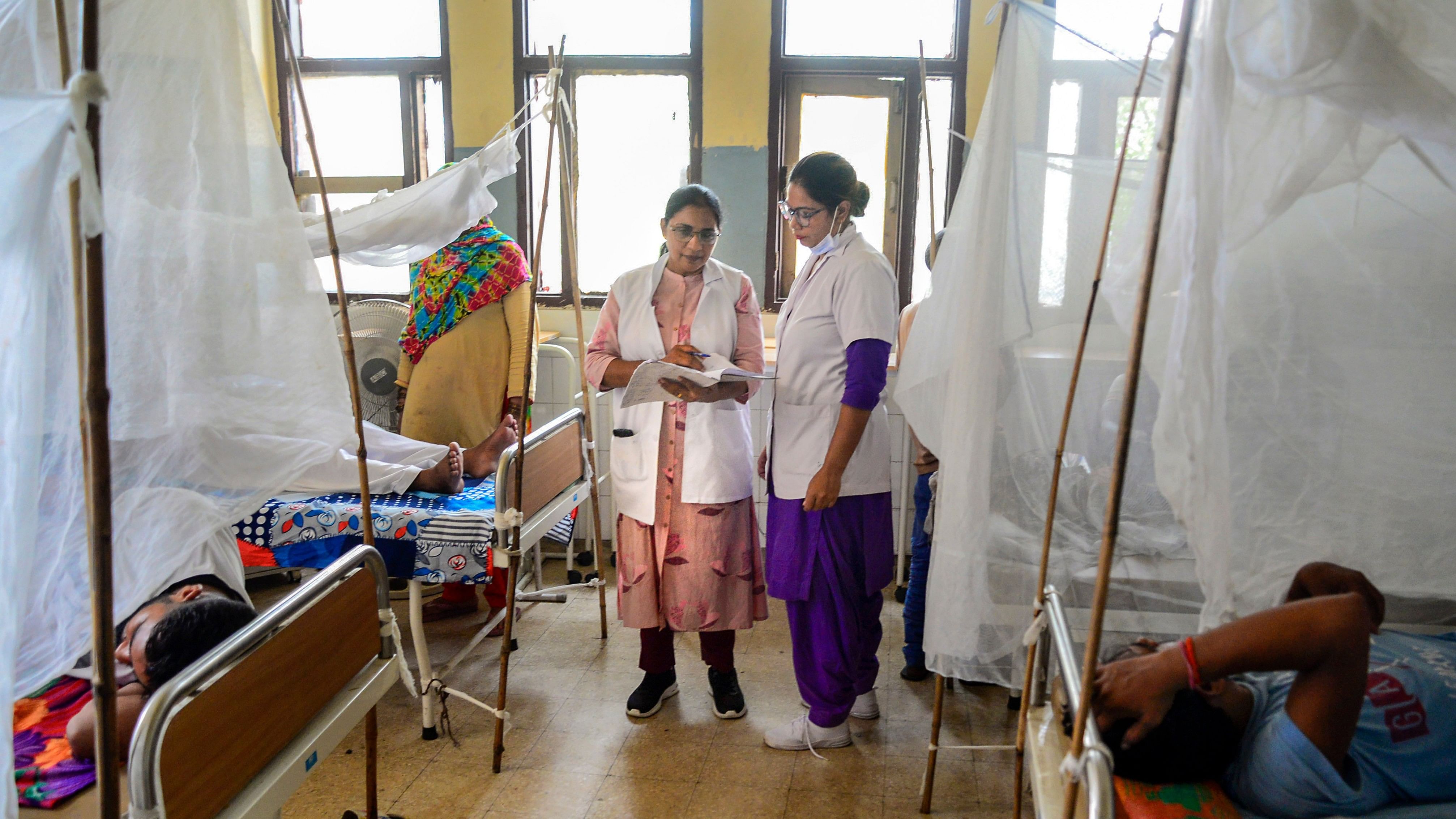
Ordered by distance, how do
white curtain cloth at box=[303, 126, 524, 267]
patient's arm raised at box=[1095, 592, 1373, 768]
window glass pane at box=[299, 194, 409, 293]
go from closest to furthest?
patient's arm raised at box=[1095, 592, 1373, 768] < white curtain cloth at box=[303, 126, 524, 267] < window glass pane at box=[299, 194, 409, 293]

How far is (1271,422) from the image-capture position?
186cm

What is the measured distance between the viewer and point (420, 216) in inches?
117

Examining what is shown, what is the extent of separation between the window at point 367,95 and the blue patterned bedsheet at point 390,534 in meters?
1.85

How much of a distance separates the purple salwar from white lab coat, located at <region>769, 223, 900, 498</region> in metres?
0.07

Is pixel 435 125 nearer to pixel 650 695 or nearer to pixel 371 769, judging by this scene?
pixel 650 695

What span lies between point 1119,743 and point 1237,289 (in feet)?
2.80

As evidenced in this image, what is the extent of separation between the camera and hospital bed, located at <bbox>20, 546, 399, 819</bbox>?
4.11ft

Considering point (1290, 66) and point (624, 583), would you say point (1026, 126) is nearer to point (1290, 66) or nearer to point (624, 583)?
point (1290, 66)

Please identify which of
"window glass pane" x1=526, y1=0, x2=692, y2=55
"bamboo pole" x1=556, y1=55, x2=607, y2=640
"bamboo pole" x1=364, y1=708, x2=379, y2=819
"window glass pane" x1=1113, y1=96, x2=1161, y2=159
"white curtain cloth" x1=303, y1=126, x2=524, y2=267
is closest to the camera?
"window glass pane" x1=1113, y1=96, x2=1161, y2=159

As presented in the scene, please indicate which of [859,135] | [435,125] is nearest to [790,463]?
[859,135]

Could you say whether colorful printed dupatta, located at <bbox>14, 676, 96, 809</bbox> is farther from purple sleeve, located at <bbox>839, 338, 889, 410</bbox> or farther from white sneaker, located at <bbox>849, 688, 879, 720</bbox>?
white sneaker, located at <bbox>849, 688, 879, 720</bbox>

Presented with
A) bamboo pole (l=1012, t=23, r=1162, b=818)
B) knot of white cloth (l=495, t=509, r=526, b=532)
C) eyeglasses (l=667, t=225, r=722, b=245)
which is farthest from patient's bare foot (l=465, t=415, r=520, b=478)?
bamboo pole (l=1012, t=23, r=1162, b=818)

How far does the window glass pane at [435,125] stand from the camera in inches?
→ 171

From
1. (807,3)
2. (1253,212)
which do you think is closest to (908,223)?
(807,3)
